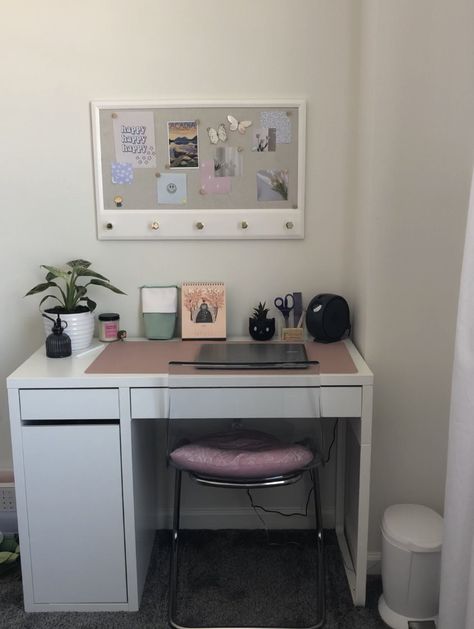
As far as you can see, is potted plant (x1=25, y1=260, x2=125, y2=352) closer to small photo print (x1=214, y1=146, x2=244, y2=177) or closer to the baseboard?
small photo print (x1=214, y1=146, x2=244, y2=177)

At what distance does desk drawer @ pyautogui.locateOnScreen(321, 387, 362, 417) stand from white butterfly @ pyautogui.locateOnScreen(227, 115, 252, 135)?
38.6 inches

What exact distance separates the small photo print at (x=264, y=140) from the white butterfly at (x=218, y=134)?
108 millimetres

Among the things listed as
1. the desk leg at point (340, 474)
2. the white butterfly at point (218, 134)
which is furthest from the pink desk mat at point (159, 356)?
the white butterfly at point (218, 134)

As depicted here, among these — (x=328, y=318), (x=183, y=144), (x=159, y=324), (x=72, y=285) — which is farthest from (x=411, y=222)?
(x=72, y=285)

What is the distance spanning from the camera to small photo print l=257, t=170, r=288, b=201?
222 centimetres

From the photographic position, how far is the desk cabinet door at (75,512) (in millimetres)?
1858

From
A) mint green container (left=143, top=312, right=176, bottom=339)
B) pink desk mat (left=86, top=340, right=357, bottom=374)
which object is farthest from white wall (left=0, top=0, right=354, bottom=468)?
pink desk mat (left=86, top=340, right=357, bottom=374)

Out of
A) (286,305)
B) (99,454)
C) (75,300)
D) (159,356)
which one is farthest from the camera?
(286,305)

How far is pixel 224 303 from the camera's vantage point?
225 cm

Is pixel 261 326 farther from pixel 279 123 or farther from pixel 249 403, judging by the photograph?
pixel 279 123

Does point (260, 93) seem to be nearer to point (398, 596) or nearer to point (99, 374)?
point (99, 374)

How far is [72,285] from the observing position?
2123mm

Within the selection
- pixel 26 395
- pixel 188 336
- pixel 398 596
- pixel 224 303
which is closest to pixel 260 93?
pixel 224 303

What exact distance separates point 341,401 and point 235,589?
2.51 ft
